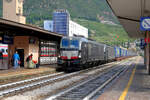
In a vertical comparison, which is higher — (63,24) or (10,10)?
(63,24)

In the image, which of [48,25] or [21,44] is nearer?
[21,44]

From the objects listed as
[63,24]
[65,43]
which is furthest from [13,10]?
[65,43]

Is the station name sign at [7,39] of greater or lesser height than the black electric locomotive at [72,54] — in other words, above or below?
above

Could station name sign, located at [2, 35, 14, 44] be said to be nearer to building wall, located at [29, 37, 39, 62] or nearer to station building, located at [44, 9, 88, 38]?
building wall, located at [29, 37, 39, 62]

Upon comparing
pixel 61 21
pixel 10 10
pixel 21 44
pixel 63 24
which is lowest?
pixel 21 44

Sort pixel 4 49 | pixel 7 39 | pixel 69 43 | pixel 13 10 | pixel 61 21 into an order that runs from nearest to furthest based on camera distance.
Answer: pixel 7 39 < pixel 4 49 < pixel 69 43 < pixel 13 10 < pixel 61 21

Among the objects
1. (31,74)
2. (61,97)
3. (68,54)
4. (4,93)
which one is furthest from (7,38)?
(61,97)

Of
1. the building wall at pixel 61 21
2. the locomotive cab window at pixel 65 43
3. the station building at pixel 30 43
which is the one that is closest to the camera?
the station building at pixel 30 43

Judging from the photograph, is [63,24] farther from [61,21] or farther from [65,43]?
[65,43]

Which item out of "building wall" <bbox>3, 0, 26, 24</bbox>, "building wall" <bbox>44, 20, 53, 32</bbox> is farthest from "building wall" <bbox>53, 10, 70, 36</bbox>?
"building wall" <bbox>3, 0, 26, 24</bbox>

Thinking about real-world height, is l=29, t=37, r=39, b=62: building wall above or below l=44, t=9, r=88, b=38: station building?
below

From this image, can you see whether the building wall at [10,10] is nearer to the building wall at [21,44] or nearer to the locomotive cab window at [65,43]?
the building wall at [21,44]

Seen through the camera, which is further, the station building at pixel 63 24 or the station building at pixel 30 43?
the station building at pixel 63 24

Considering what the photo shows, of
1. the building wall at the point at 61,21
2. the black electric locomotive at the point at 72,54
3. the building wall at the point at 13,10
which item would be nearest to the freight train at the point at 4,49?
the black electric locomotive at the point at 72,54
